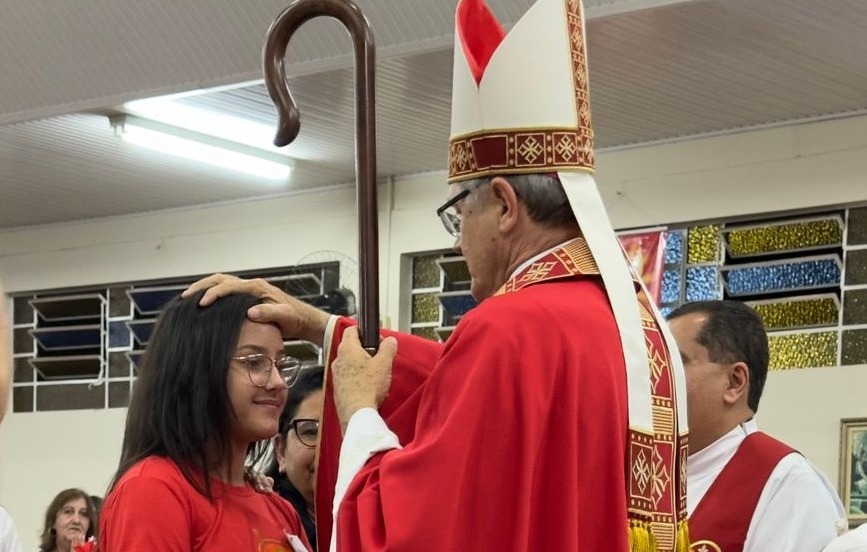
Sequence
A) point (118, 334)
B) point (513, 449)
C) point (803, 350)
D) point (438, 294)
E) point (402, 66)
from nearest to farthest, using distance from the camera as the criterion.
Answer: point (513, 449) < point (402, 66) < point (803, 350) < point (438, 294) < point (118, 334)

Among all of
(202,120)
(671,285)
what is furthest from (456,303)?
(202,120)

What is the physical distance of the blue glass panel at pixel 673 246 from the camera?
9.34 metres

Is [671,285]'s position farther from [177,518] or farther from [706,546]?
[177,518]

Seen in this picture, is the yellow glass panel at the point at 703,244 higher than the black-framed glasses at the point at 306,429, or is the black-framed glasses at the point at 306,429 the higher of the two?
the yellow glass panel at the point at 703,244

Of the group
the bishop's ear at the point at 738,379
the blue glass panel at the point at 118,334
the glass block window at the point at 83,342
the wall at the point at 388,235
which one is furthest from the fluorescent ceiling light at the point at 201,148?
the bishop's ear at the point at 738,379

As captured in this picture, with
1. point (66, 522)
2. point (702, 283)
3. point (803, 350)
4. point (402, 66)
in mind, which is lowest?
point (66, 522)

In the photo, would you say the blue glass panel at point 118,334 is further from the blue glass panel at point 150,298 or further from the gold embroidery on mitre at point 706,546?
the gold embroidery on mitre at point 706,546

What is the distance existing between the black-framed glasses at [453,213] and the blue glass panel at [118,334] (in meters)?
9.64

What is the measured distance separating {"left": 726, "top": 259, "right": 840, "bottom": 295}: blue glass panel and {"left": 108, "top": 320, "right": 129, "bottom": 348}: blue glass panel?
5.30 metres

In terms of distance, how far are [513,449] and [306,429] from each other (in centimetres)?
169

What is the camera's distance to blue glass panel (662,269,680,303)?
934 centimetres

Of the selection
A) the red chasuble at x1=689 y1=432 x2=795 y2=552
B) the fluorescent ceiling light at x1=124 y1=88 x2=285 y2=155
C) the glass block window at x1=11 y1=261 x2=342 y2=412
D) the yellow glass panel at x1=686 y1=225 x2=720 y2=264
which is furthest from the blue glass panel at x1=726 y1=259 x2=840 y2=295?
the red chasuble at x1=689 y1=432 x2=795 y2=552

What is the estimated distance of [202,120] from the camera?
9.59 metres

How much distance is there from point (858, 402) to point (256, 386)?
20.2ft
